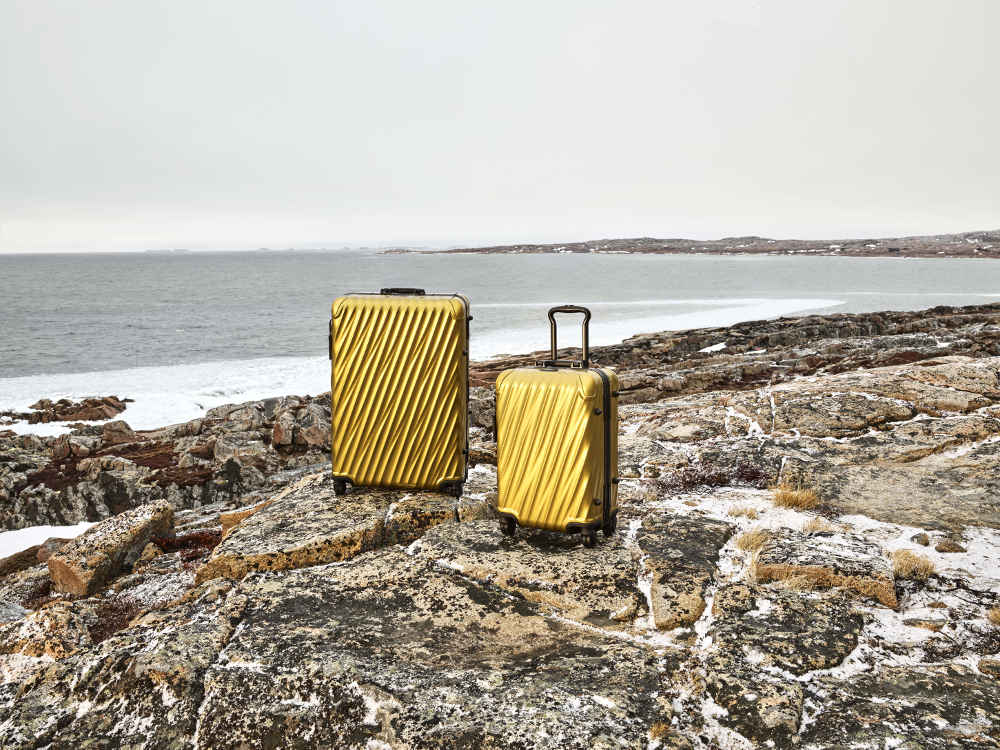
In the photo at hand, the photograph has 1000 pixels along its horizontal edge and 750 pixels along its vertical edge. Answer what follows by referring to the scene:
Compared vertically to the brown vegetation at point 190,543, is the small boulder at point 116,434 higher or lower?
lower

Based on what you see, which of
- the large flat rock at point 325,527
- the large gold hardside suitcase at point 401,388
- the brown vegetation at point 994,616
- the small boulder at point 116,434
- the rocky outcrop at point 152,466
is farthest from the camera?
the small boulder at point 116,434

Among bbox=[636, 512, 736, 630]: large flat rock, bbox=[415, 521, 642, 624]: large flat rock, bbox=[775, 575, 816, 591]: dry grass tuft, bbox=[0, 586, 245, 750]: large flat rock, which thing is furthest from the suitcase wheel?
bbox=[775, 575, 816, 591]: dry grass tuft

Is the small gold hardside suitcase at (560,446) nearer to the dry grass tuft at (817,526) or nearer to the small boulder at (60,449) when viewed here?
the dry grass tuft at (817,526)

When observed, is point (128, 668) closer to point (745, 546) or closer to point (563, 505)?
point (563, 505)

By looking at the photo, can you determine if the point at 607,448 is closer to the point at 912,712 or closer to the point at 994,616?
the point at 912,712

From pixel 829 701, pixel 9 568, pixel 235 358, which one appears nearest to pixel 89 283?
pixel 235 358

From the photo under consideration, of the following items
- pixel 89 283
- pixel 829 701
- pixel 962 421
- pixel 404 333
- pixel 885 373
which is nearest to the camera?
pixel 829 701

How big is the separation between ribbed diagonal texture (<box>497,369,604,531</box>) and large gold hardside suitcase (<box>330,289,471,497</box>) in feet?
2.61

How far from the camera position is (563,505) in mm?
4953

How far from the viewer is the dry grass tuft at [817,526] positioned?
5.45m

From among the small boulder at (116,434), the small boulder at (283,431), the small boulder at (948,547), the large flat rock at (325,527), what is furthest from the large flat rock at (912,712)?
the small boulder at (116,434)

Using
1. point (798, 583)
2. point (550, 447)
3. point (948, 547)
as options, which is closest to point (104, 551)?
point (550, 447)

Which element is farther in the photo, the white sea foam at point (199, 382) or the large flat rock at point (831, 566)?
the white sea foam at point (199, 382)

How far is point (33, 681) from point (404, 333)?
11.1ft
